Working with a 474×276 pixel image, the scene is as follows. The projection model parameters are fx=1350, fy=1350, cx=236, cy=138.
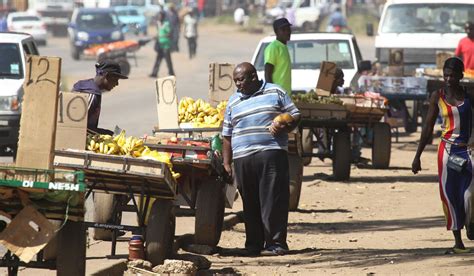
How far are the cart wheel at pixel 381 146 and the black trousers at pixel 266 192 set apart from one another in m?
7.38

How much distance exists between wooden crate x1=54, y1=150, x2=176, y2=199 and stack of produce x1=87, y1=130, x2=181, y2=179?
219 mm

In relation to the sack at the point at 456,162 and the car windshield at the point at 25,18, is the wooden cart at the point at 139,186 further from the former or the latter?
the car windshield at the point at 25,18

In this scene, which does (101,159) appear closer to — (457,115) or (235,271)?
(235,271)

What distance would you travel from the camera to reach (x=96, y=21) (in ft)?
176

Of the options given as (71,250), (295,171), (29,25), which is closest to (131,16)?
(29,25)

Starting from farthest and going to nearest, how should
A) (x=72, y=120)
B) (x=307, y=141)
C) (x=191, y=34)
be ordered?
(x=191, y=34), (x=307, y=141), (x=72, y=120)

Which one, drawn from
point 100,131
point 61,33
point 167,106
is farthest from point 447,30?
point 61,33

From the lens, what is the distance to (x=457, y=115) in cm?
1139

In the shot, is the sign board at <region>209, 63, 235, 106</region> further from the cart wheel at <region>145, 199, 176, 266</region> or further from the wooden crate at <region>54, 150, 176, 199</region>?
the wooden crate at <region>54, 150, 176, 199</region>

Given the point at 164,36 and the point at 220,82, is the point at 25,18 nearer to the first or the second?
the point at 164,36

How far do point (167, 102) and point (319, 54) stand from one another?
32.4 ft

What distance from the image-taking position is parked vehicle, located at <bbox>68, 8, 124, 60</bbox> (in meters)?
52.1

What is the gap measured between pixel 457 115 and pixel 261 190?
1838mm

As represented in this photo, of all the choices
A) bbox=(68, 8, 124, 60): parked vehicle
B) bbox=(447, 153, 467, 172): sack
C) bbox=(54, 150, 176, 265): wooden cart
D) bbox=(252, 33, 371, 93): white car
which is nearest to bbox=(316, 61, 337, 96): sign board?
bbox=(252, 33, 371, 93): white car
